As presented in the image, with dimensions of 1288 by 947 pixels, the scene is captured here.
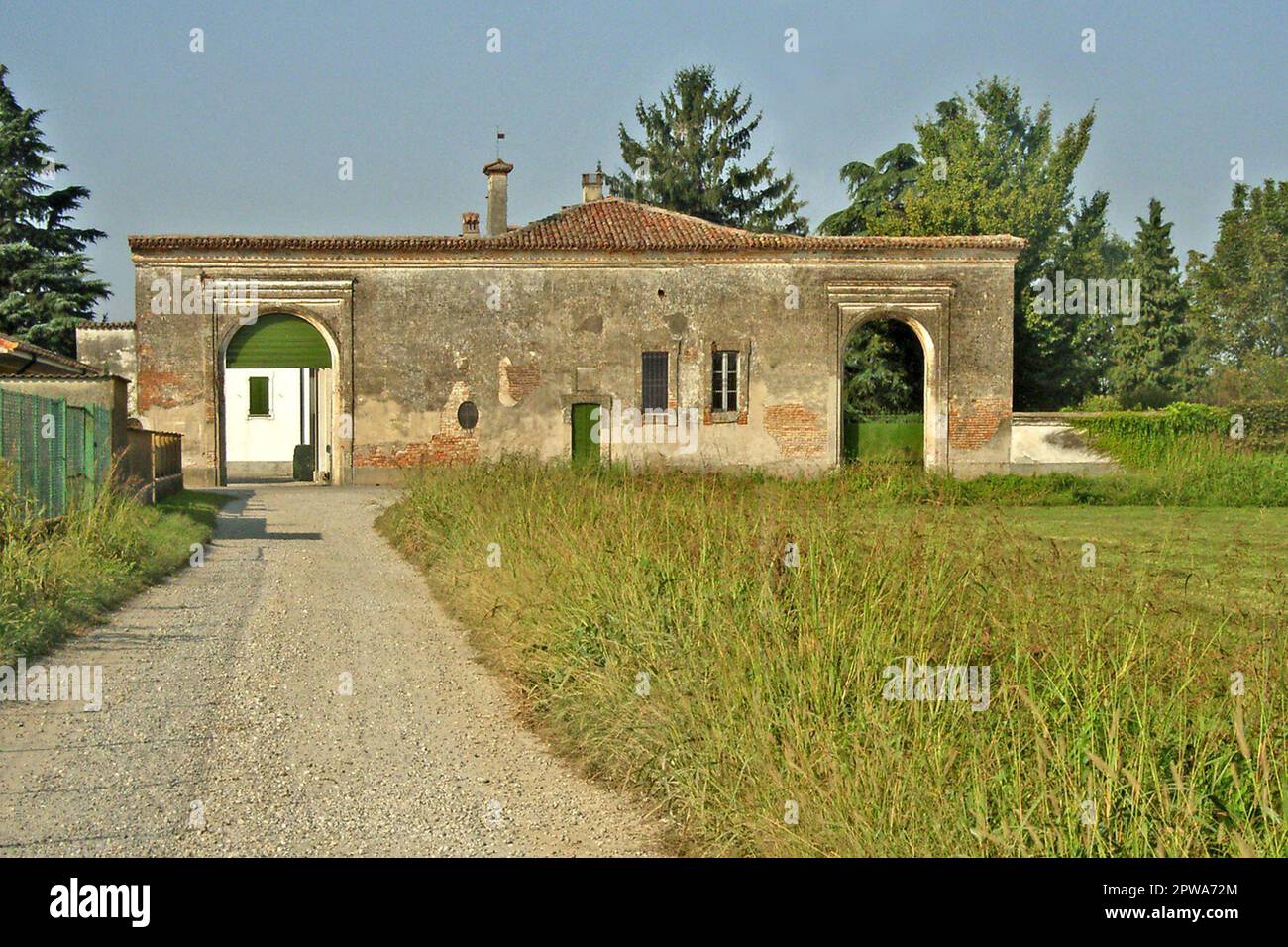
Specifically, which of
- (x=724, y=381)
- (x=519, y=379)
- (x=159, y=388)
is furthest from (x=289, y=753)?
(x=159, y=388)

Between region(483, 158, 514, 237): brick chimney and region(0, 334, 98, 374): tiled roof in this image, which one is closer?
region(0, 334, 98, 374): tiled roof

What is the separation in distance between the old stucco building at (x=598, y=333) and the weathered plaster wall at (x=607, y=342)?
5 centimetres

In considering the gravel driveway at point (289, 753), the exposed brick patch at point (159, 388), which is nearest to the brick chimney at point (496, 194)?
the exposed brick patch at point (159, 388)

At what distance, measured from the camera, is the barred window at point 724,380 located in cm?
3438

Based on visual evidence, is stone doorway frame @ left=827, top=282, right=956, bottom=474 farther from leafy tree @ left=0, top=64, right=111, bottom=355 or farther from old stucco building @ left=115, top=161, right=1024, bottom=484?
leafy tree @ left=0, top=64, right=111, bottom=355

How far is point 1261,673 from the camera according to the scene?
5152 millimetres

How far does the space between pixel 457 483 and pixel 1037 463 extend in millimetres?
20315

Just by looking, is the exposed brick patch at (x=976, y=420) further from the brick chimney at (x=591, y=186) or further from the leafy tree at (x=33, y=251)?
the leafy tree at (x=33, y=251)

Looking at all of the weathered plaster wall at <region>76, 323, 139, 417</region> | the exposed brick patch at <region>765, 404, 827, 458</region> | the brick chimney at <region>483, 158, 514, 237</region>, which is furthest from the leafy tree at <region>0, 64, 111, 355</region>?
the exposed brick patch at <region>765, 404, 827, 458</region>

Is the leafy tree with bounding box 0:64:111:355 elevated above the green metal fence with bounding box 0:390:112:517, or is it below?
above

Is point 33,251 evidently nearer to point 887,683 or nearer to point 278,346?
point 278,346

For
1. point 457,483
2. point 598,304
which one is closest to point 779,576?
point 457,483

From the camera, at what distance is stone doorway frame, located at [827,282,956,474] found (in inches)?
1356

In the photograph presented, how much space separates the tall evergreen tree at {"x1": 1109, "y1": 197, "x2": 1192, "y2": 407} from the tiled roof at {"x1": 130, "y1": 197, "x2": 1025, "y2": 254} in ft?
73.6
